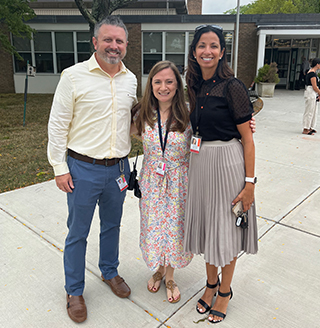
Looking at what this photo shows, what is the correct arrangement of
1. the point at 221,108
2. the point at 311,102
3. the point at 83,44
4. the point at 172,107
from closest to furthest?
1. the point at 221,108
2. the point at 172,107
3. the point at 311,102
4. the point at 83,44

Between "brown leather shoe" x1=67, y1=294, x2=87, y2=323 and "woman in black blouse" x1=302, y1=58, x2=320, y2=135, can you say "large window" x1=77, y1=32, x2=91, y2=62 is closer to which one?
"woman in black blouse" x1=302, y1=58, x2=320, y2=135

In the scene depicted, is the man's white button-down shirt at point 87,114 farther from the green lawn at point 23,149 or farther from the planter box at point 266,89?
the planter box at point 266,89

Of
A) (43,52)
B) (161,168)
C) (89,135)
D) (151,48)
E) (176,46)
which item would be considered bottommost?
(161,168)

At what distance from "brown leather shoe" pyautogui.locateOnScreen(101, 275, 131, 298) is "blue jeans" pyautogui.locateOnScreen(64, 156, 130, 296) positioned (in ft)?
0.97

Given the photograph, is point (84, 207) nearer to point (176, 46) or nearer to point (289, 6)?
point (176, 46)

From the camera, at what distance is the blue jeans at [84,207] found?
235cm

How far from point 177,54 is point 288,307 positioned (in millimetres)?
17772

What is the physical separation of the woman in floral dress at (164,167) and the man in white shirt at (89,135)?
0.61 ft

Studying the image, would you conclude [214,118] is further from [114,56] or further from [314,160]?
[314,160]

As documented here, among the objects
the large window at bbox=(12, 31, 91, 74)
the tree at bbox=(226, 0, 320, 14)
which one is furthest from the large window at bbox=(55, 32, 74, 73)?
the tree at bbox=(226, 0, 320, 14)

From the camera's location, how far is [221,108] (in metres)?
2.19

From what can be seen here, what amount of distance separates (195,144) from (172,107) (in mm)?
353

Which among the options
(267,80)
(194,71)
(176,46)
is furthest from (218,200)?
(176,46)

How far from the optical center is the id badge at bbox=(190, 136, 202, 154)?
2.28 metres
